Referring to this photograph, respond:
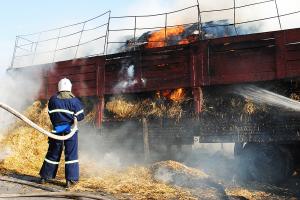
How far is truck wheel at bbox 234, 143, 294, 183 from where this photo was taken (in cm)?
798

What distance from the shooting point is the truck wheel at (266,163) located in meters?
7.98

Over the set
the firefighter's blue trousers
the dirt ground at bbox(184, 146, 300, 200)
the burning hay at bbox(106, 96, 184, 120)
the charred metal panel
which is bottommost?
the dirt ground at bbox(184, 146, 300, 200)

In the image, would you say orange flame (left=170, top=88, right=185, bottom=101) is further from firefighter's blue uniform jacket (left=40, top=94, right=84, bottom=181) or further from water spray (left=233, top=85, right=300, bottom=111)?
firefighter's blue uniform jacket (left=40, top=94, right=84, bottom=181)

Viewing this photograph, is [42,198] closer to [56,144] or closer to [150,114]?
[56,144]

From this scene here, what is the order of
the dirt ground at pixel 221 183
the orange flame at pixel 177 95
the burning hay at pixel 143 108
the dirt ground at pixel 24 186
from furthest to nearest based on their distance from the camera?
the orange flame at pixel 177 95, the burning hay at pixel 143 108, the dirt ground at pixel 221 183, the dirt ground at pixel 24 186

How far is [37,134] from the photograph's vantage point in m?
11.0

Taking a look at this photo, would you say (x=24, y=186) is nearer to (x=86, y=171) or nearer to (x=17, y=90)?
(x=86, y=171)

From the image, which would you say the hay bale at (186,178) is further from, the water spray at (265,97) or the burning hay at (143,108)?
the water spray at (265,97)

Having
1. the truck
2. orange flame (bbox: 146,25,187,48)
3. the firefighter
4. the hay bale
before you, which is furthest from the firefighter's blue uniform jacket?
orange flame (bbox: 146,25,187,48)

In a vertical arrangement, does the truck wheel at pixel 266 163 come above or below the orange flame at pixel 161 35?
below

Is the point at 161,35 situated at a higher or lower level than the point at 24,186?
higher

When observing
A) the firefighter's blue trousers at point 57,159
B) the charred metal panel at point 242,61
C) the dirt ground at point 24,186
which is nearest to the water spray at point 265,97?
the charred metal panel at point 242,61

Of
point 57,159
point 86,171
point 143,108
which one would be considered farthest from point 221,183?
point 57,159

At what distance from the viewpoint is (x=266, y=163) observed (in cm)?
811
